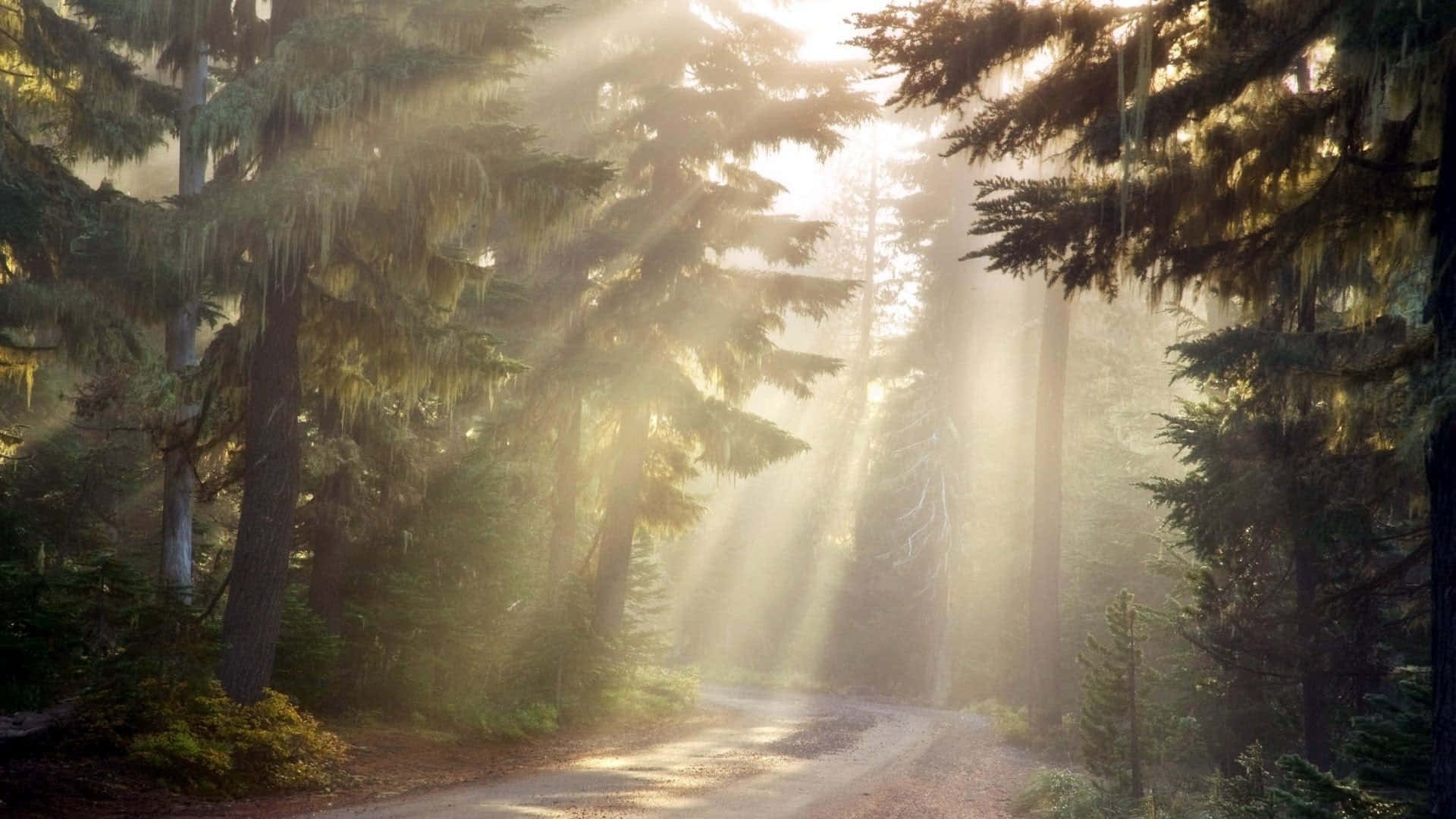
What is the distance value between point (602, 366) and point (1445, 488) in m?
14.7

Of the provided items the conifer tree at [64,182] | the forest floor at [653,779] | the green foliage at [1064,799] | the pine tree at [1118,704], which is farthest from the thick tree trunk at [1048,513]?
the conifer tree at [64,182]

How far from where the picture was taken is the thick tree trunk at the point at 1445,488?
22.8 ft

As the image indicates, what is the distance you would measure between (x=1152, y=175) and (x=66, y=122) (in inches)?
638

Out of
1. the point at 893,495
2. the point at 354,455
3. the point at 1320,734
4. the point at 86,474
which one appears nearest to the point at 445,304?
the point at 354,455

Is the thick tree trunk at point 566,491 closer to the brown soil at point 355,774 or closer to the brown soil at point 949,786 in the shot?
the brown soil at point 355,774

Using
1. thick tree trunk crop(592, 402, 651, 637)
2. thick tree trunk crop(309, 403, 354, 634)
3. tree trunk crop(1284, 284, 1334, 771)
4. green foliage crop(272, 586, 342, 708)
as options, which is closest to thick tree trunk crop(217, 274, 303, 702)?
green foliage crop(272, 586, 342, 708)

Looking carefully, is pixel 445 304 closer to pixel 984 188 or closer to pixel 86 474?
pixel 984 188

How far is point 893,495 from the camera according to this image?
41.3 metres


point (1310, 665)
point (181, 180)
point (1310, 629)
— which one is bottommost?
point (1310, 665)

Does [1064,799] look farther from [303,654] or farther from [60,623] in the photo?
[60,623]

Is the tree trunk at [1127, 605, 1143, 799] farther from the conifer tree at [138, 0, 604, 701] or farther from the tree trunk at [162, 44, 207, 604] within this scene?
the tree trunk at [162, 44, 207, 604]

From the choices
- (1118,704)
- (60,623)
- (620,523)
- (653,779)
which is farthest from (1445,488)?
(620,523)

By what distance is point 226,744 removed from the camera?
11.0 meters

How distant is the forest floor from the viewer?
10.7 meters
